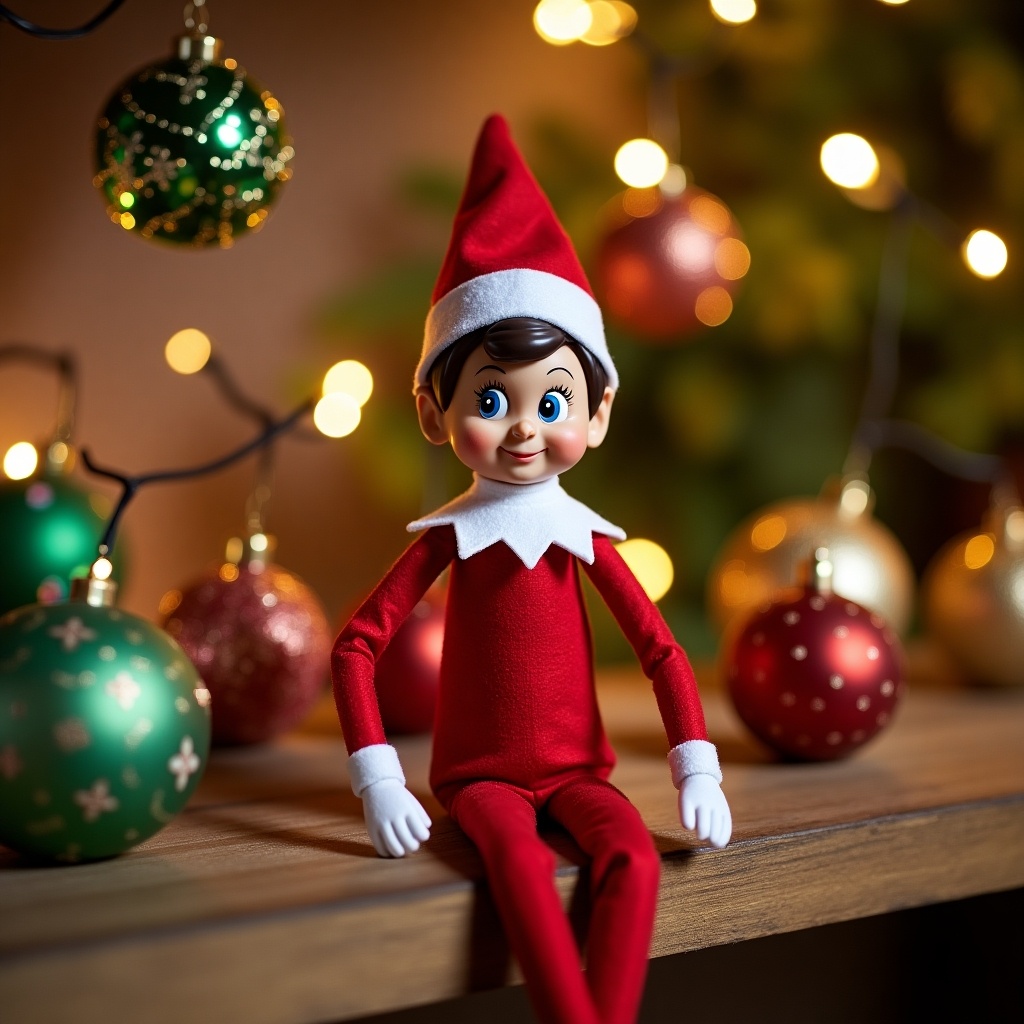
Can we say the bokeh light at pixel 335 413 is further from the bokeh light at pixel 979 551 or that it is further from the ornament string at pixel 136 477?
the bokeh light at pixel 979 551

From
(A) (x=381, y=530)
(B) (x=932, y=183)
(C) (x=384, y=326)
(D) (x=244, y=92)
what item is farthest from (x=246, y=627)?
(B) (x=932, y=183)

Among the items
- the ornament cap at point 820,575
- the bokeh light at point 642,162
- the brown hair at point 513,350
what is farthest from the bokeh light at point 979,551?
the brown hair at point 513,350

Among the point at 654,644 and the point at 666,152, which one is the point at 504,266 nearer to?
the point at 654,644

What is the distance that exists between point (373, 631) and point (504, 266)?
0.27 metres

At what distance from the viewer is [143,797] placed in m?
0.71

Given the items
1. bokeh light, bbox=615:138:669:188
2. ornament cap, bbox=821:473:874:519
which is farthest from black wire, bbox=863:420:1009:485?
bokeh light, bbox=615:138:669:188

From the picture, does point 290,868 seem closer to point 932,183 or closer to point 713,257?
point 713,257

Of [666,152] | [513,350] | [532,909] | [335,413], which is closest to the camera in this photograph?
[532,909]

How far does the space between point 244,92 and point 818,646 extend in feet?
2.08

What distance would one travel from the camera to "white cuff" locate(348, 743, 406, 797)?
2.52 feet

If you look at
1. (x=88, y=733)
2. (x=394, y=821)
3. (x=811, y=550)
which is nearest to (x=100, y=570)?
(x=88, y=733)

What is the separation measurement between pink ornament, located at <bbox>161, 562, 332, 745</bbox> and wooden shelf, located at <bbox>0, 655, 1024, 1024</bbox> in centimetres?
5

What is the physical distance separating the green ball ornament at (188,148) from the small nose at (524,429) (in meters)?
0.29

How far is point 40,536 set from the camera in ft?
3.47
